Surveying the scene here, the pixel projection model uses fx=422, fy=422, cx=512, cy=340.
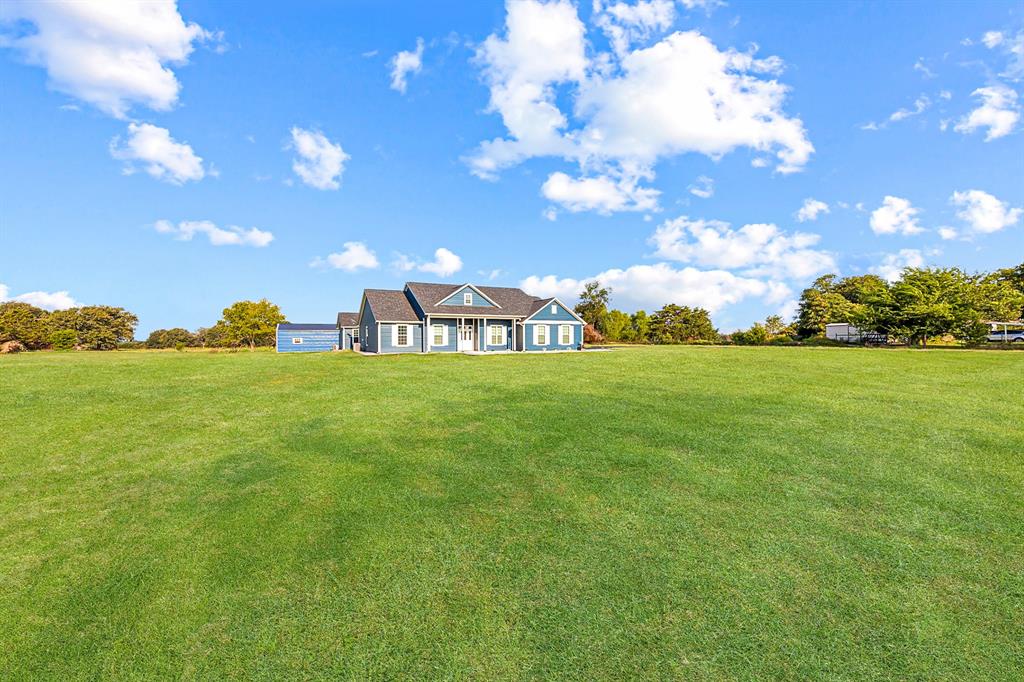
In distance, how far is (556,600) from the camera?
3.44 meters

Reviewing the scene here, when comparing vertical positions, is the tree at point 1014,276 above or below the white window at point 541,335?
above

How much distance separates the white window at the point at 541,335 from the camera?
33312mm

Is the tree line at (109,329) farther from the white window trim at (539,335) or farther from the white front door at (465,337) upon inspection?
the white window trim at (539,335)

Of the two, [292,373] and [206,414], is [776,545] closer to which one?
[206,414]

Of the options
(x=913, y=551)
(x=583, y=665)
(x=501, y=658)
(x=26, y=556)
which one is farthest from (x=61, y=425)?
(x=913, y=551)

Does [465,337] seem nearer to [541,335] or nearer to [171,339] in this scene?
[541,335]

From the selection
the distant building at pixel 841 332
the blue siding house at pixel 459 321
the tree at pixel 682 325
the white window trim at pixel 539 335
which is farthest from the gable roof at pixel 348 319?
the distant building at pixel 841 332

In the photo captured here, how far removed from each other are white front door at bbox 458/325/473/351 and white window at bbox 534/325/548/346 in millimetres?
5189

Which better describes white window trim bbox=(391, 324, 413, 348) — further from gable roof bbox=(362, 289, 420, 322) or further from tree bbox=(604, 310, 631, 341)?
tree bbox=(604, 310, 631, 341)

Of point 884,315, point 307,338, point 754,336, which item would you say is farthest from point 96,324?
point 884,315

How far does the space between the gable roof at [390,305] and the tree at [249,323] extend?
21.5 metres

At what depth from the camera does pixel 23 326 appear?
3659 centimetres

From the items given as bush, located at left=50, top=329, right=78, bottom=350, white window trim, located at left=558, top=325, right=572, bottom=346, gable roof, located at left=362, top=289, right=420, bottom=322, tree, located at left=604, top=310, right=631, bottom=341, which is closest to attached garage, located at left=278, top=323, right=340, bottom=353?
gable roof, located at left=362, top=289, right=420, bottom=322

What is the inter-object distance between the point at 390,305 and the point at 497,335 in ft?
27.2
